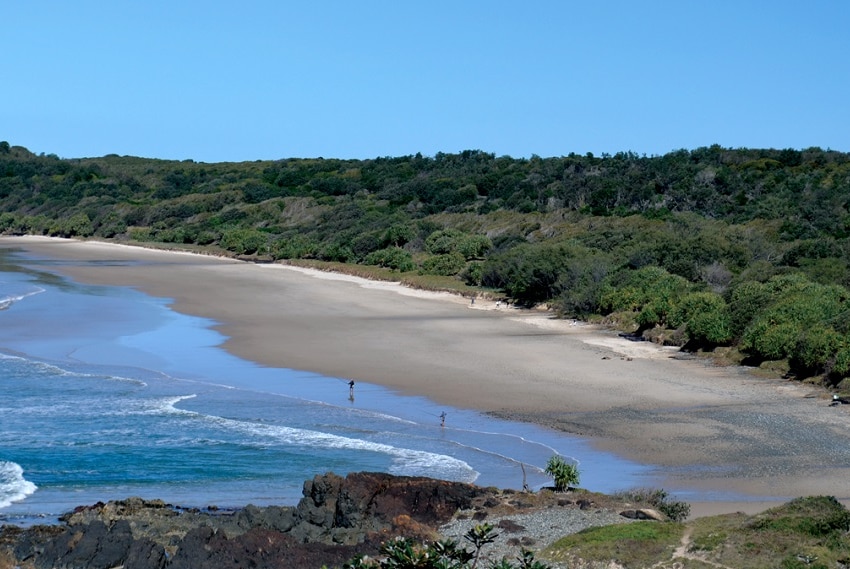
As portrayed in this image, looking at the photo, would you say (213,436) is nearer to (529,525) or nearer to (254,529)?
(254,529)

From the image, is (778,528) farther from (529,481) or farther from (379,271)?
(379,271)

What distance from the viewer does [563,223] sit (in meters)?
76.5

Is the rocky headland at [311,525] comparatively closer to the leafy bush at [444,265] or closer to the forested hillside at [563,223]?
the forested hillside at [563,223]

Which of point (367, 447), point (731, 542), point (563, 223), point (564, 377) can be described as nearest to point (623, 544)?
point (731, 542)

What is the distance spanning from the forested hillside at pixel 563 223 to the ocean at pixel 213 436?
10996 mm

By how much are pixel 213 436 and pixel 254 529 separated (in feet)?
27.7

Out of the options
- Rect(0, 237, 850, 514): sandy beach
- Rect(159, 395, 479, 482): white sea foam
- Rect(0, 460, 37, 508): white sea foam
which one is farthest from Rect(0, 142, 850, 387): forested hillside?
Rect(0, 460, 37, 508): white sea foam

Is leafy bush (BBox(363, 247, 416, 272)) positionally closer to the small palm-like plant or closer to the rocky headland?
the small palm-like plant

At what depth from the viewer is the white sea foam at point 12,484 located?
2047cm

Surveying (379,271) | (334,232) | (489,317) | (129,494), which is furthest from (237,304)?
(334,232)

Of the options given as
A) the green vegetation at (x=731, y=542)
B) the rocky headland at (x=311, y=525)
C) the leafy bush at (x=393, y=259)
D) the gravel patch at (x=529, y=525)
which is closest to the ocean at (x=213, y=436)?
the rocky headland at (x=311, y=525)

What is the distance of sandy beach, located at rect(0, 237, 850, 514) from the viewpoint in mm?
23438

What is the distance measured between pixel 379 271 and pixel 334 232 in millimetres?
23070

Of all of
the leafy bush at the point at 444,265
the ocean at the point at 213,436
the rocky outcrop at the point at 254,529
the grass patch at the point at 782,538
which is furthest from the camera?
the leafy bush at the point at 444,265
